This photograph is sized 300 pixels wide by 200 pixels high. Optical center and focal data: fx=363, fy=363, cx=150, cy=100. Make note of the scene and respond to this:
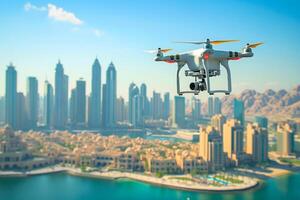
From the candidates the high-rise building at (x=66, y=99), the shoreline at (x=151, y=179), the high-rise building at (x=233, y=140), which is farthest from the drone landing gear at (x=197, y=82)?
the high-rise building at (x=66, y=99)

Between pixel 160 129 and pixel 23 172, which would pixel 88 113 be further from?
pixel 23 172

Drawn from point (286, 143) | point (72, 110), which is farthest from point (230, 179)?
point (72, 110)

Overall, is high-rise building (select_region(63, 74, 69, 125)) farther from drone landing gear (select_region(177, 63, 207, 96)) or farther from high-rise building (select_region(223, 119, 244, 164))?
drone landing gear (select_region(177, 63, 207, 96))

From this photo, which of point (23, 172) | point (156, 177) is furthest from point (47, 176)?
point (156, 177)

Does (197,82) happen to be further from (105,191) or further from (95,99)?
(95,99)

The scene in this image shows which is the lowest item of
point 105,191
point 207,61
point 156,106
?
point 105,191

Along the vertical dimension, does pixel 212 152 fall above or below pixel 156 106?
below
